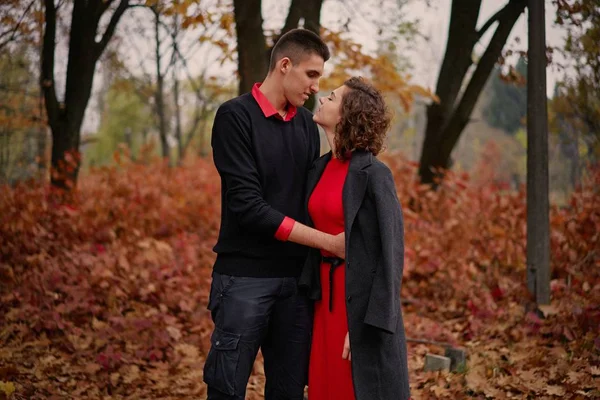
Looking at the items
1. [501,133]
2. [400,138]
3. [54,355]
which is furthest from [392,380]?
[501,133]

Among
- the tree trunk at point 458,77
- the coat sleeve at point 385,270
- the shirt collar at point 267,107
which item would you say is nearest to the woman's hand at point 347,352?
the coat sleeve at point 385,270

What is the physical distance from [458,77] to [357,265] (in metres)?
7.33

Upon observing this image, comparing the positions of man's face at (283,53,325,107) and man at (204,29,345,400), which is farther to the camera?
man's face at (283,53,325,107)

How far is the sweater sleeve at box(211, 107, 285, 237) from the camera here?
3002 mm

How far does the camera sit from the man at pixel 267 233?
9.98 feet

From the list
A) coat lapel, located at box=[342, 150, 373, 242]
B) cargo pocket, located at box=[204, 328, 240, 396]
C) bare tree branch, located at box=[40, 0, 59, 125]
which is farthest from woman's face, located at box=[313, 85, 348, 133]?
bare tree branch, located at box=[40, 0, 59, 125]

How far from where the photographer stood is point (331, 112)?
3158 mm

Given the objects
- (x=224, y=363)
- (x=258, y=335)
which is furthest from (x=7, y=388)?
(x=258, y=335)

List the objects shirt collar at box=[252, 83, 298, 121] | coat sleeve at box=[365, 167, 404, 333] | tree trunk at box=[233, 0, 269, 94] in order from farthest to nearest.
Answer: tree trunk at box=[233, 0, 269, 94] → shirt collar at box=[252, 83, 298, 121] → coat sleeve at box=[365, 167, 404, 333]

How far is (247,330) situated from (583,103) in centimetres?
566

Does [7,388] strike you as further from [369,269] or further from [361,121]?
[361,121]

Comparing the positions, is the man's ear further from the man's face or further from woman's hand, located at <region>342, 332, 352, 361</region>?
woman's hand, located at <region>342, 332, 352, 361</region>

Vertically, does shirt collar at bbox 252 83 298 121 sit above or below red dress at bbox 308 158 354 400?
above

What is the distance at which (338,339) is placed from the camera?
121 inches
